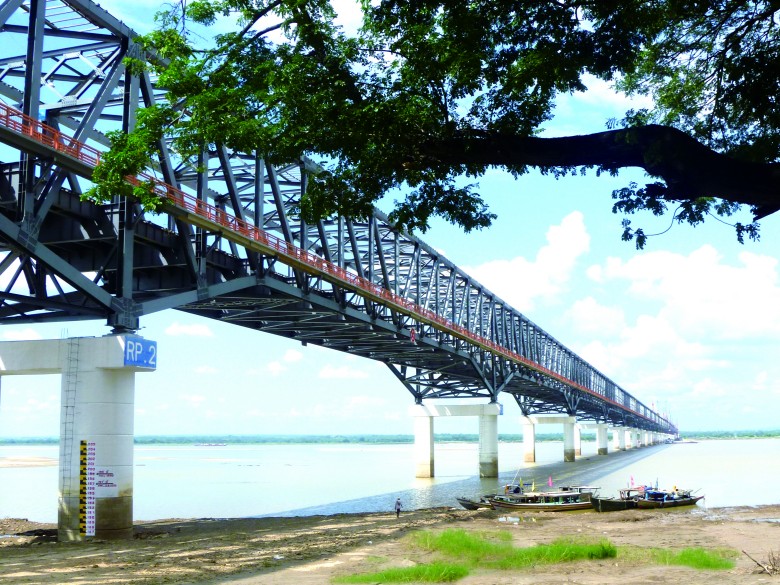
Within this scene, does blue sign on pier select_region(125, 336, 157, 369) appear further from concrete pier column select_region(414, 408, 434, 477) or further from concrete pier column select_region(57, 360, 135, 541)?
concrete pier column select_region(414, 408, 434, 477)

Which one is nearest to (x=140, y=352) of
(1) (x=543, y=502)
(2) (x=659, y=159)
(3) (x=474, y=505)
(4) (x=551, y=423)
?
(2) (x=659, y=159)

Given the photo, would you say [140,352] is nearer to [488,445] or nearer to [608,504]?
[608,504]

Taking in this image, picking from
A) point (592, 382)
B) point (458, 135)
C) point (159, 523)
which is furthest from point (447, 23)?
point (592, 382)

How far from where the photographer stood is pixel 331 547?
2575 centimetres

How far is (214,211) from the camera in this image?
33.1 metres

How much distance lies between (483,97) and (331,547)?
16913 millimetres

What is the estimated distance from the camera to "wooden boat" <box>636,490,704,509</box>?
153 ft

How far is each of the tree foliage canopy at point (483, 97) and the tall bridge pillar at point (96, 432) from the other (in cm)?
1444

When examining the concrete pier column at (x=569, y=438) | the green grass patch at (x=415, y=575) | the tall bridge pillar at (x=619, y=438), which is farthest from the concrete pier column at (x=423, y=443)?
the tall bridge pillar at (x=619, y=438)

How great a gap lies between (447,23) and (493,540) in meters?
19.5

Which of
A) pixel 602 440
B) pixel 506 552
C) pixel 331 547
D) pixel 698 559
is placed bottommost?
pixel 602 440

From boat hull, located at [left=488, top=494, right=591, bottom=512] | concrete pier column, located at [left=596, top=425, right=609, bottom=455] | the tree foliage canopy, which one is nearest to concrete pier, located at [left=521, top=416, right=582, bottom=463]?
concrete pier column, located at [left=596, top=425, right=609, bottom=455]

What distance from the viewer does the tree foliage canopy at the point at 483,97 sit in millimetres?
11797

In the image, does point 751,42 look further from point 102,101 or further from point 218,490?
point 218,490
